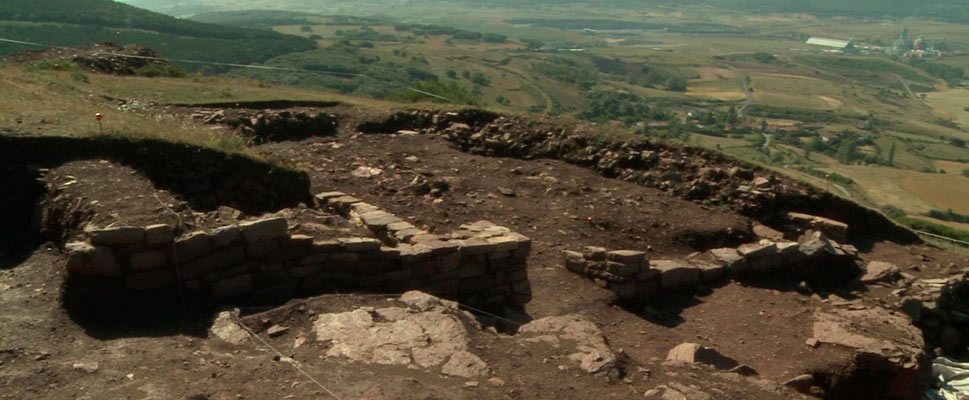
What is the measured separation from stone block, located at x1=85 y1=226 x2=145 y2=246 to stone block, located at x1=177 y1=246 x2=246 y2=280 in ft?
1.48

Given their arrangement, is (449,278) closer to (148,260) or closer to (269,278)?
(269,278)

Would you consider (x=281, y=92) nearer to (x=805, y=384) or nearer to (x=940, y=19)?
(x=805, y=384)

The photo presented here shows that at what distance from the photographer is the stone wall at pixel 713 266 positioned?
36.1 ft

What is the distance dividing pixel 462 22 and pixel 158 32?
8024 cm

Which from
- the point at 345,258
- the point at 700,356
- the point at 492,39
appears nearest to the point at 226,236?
the point at 345,258

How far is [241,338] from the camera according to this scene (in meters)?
7.13

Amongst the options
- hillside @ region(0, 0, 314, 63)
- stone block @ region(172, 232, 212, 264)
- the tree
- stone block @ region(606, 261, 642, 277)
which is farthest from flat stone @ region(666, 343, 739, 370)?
the tree

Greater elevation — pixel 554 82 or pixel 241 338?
pixel 241 338

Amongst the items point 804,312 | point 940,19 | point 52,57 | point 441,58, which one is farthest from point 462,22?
point 804,312

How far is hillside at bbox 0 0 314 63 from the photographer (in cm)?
3178

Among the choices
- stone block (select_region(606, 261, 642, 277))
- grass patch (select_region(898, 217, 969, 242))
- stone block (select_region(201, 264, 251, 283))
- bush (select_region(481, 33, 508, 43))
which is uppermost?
stone block (select_region(201, 264, 251, 283))

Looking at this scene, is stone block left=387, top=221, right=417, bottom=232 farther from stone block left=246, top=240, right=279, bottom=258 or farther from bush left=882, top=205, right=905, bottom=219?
bush left=882, top=205, right=905, bottom=219

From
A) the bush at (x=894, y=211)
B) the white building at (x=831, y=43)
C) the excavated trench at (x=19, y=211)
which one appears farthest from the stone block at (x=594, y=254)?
the white building at (x=831, y=43)

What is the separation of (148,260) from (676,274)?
679 centimetres
